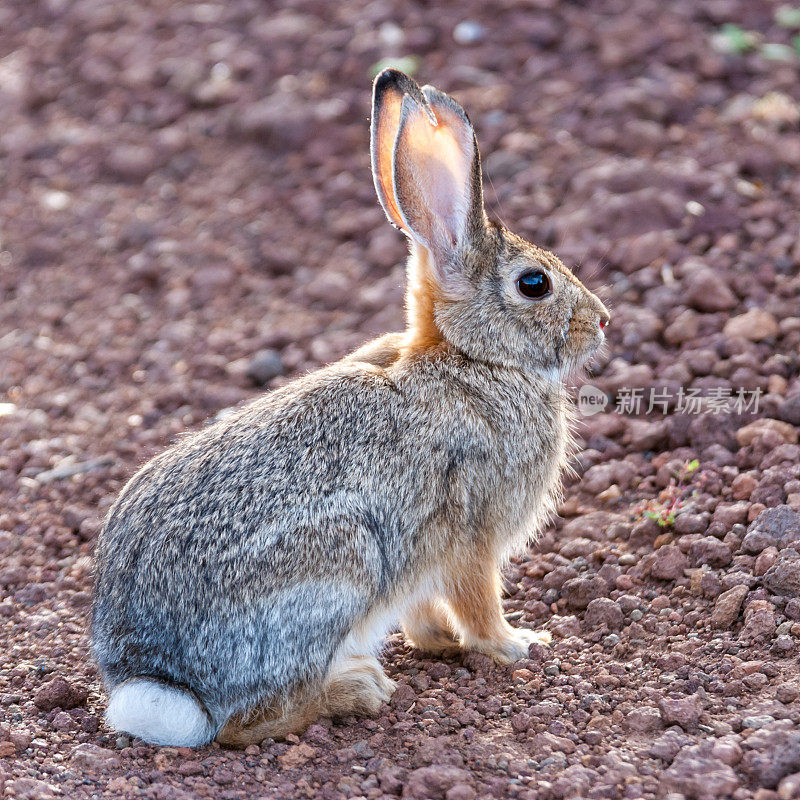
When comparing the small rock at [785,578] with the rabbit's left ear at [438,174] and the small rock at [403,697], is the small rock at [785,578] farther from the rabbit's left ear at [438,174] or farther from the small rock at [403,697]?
the rabbit's left ear at [438,174]

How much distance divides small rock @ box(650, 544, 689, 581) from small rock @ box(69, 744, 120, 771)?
250cm

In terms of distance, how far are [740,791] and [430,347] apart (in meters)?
2.23

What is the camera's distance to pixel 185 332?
7.57m

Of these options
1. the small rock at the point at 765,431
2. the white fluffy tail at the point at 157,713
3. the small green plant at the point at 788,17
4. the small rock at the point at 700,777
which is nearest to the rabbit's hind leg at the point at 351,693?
the white fluffy tail at the point at 157,713

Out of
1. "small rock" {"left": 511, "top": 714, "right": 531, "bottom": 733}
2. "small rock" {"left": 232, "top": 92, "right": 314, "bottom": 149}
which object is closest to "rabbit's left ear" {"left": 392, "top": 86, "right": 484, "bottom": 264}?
"small rock" {"left": 511, "top": 714, "right": 531, "bottom": 733}

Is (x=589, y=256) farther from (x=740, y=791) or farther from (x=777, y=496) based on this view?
(x=740, y=791)

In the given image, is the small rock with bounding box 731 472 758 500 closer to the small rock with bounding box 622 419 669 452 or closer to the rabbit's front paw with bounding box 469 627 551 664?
the small rock with bounding box 622 419 669 452

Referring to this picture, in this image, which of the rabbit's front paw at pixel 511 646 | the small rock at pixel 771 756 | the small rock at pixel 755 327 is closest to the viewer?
the small rock at pixel 771 756

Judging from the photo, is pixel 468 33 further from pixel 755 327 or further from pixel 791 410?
pixel 791 410

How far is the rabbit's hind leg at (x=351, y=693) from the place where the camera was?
4.75 m

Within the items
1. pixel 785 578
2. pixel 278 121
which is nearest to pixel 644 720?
pixel 785 578

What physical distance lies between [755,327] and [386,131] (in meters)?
2.49

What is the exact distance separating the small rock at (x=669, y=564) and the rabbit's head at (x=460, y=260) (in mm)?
960

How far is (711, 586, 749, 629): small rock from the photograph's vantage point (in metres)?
4.96
